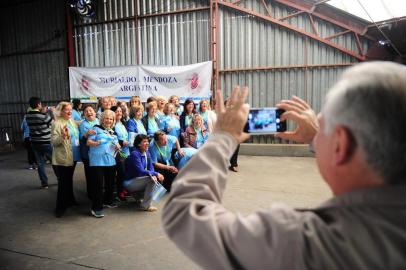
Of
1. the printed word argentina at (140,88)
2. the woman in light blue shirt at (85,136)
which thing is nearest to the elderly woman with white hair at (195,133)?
the woman in light blue shirt at (85,136)

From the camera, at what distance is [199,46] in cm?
880

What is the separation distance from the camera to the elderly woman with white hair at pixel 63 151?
14.3 feet

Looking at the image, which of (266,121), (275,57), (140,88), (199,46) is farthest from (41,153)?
(275,57)

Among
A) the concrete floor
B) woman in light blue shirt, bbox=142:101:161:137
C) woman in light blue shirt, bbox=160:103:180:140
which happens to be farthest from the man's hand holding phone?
woman in light blue shirt, bbox=160:103:180:140

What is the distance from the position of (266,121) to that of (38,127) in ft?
16.5

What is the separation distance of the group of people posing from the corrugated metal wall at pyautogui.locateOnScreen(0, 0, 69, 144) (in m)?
5.78

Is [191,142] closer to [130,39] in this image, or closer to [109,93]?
[109,93]

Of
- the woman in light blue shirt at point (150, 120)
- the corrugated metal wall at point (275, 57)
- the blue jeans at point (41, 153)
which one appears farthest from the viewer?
the corrugated metal wall at point (275, 57)

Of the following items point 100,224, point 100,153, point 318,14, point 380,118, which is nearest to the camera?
point 380,118

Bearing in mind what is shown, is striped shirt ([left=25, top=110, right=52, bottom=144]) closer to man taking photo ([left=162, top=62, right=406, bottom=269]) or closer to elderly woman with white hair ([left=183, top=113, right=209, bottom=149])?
elderly woman with white hair ([left=183, top=113, right=209, bottom=149])

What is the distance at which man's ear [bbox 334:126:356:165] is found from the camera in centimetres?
72

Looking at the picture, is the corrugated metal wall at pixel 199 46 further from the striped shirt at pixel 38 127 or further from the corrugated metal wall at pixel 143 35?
the striped shirt at pixel 38 127

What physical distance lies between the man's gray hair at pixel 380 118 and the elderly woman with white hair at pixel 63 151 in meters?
4.24

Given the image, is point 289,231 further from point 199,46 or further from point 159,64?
point 159,64
